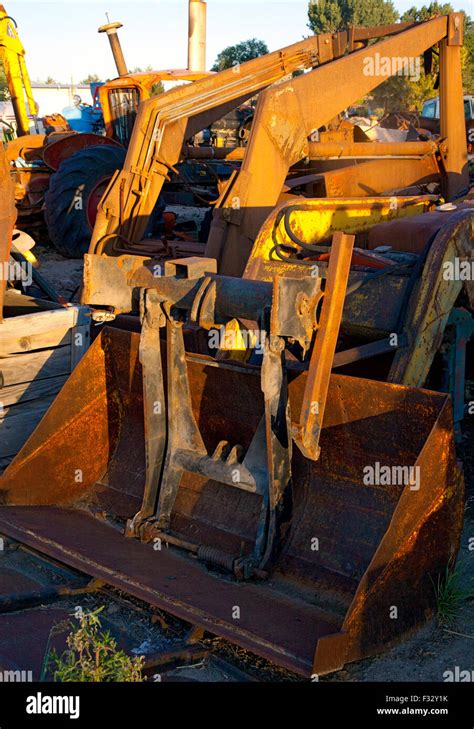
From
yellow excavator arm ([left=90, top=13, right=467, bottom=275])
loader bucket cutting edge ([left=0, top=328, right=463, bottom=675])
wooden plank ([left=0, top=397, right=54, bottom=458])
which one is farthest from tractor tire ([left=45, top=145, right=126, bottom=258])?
loader bucket cutting edge ([left=0, top=328, right=463, bottom=675])

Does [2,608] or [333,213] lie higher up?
[333,213]

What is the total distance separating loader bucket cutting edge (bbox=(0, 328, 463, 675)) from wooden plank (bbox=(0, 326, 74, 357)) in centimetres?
54

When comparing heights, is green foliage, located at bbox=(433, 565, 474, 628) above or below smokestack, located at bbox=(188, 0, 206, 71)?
below

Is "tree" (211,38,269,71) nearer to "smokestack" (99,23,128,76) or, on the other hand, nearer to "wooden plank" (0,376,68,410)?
"smokestack" (99,23,128,76)

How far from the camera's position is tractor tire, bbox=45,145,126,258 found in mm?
10570

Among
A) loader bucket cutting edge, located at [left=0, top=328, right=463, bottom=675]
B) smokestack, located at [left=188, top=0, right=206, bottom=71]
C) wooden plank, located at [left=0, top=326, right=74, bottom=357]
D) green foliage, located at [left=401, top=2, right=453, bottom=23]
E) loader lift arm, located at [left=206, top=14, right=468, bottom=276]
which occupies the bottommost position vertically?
loader bucket cutting edge, located at [left=0, top=328, right=463, bottom=675]

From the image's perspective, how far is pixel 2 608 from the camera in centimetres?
358

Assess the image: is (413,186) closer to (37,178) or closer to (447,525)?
(447,525)

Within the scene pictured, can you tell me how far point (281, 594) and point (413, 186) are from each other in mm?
4367

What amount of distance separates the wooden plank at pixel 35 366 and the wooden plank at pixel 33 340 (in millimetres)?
33

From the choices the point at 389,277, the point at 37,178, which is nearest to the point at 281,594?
the point at 389,277

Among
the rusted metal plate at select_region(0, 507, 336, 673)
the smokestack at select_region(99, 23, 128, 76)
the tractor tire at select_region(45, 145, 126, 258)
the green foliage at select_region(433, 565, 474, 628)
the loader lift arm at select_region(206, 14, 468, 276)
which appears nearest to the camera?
the rusted metal plate at select_region(0, 507, 336, 673)

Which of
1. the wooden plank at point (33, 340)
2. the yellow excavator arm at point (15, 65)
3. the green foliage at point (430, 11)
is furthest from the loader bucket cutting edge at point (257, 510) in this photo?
the green foliage at point (430, 11)

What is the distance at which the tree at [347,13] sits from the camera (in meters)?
44.8
